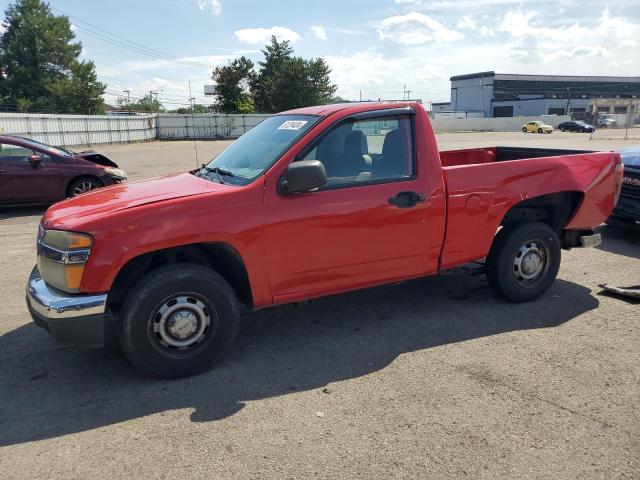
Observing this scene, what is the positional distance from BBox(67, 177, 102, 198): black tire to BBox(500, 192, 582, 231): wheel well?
855 cm

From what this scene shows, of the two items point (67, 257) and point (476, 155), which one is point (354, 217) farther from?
point (476, 155)

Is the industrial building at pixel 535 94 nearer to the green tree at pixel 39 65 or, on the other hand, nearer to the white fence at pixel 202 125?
the white fence at pixel 202 125

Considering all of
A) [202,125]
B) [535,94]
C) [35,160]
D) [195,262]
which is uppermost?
[535,94]

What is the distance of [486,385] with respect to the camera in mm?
3551

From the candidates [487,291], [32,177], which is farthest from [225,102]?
[487,291]

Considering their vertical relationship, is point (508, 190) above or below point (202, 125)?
below

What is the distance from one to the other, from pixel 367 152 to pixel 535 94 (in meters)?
103

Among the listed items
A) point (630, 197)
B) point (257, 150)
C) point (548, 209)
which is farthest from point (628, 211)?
point (257, 150)

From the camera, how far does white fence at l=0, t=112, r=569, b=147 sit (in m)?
29.1

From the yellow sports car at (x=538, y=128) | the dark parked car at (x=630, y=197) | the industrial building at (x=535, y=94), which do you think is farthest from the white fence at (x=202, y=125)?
the industrial building at (x=535, y=94)

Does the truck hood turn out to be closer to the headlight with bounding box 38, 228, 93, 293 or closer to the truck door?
the headlight with bounding box 38, 228, 93, 293

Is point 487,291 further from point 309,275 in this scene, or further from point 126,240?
point 126,240

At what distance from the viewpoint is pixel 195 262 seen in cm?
394

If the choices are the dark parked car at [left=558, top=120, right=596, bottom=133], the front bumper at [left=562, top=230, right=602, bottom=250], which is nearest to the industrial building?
the dark parked car at [left=558, top=120, right=596, bottom=133]
